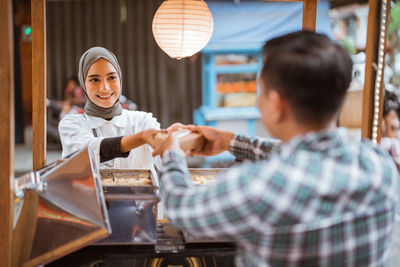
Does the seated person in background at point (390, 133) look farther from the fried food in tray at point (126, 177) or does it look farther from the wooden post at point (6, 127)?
the wooden post at point (6, 127)

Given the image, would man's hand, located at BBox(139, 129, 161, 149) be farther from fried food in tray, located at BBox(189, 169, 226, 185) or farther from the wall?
the wall

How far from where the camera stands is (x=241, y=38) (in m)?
6.91

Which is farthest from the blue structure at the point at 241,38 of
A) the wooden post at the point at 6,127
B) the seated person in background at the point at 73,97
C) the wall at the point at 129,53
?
the wooden post at the point at 6,127

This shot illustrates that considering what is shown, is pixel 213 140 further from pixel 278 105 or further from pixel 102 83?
pixel 102 83

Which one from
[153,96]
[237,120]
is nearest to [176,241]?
[237,120]

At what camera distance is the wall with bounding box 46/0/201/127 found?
345 inches

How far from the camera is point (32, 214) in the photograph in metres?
1.80

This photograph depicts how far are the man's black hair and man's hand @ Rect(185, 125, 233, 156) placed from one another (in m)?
0.68

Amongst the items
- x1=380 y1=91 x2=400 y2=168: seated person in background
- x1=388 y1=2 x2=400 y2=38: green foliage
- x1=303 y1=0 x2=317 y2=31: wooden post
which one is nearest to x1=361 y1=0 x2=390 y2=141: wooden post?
x1=303 y1=0 x2=317 y2=31: wooden post

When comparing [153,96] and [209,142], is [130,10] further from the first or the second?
[209,142]

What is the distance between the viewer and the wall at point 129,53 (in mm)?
8773

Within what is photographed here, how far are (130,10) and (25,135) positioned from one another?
4.08 meters

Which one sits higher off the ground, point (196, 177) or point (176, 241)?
point (196, 177)

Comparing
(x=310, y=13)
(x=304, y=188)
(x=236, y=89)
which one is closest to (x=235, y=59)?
(x=236, y=89)
